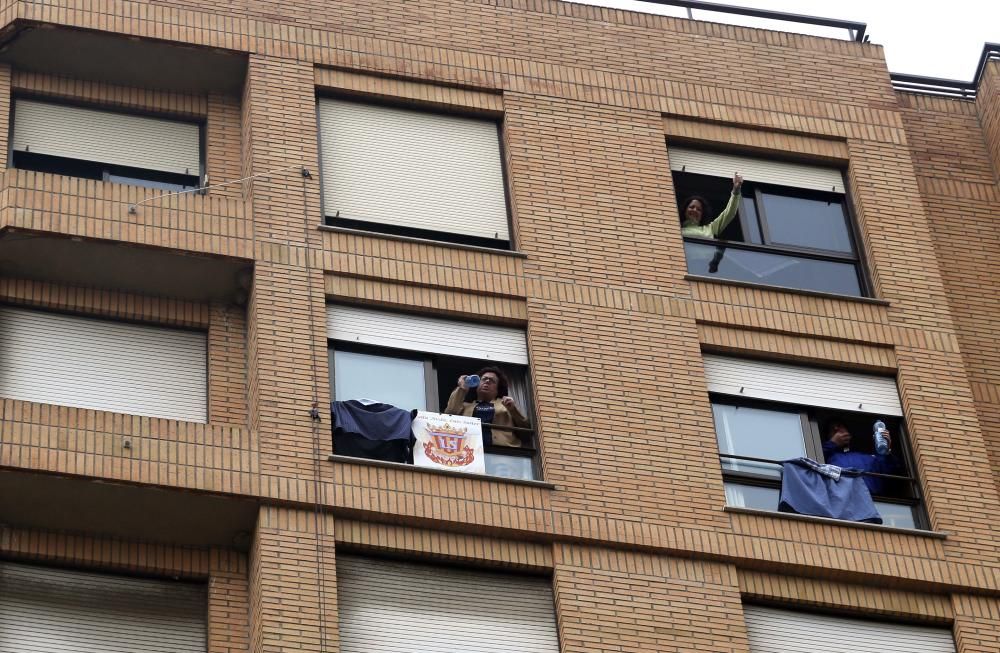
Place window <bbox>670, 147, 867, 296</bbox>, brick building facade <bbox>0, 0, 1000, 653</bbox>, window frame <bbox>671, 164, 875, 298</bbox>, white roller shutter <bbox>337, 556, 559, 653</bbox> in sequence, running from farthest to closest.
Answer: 1. window frame <bbox>671, 164, 875, 298</bbox>
2. window <bbox>670, 147, 867, 296</bbox>
3. brick building facade <bbox>0, 0, 1000, 653</bbox>
4. white roller shutter <bbox>337, 556, 559, 653</bbox>

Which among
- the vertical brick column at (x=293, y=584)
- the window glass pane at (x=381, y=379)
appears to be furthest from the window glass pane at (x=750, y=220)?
the vertical brick column at (x=293, y=584)

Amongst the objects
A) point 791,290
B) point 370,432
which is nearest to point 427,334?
point 370,432

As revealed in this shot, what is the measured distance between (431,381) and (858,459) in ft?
17.8

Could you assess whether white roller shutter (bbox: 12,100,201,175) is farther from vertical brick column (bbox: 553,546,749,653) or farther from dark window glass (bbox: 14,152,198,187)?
vertical brick column (bbox: 553,546,749,653)

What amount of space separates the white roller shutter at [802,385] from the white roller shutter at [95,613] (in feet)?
24.0

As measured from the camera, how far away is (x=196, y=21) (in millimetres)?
26938

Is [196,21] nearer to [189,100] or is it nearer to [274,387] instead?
[189,100]

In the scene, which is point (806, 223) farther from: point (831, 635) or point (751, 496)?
point (831, 635)

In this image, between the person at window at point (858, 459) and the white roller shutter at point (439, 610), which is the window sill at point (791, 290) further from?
the white roller shutter at point (439, 610)

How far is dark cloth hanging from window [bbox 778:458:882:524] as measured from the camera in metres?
24.9

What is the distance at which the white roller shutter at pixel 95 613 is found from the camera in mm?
21875

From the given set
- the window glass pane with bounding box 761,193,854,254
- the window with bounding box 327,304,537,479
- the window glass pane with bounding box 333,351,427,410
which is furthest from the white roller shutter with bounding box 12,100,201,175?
the window glass pane with bounding box 761,193,854,254

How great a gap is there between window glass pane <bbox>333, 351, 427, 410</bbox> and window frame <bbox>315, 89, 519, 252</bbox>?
177 centimetres

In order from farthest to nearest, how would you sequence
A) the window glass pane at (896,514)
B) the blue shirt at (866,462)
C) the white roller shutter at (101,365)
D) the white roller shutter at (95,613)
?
the blue shirt at (866,462) → the window glass pane at (896,514) → the white roller shutter at (101,365) → the white roller shutter at (95,613)
